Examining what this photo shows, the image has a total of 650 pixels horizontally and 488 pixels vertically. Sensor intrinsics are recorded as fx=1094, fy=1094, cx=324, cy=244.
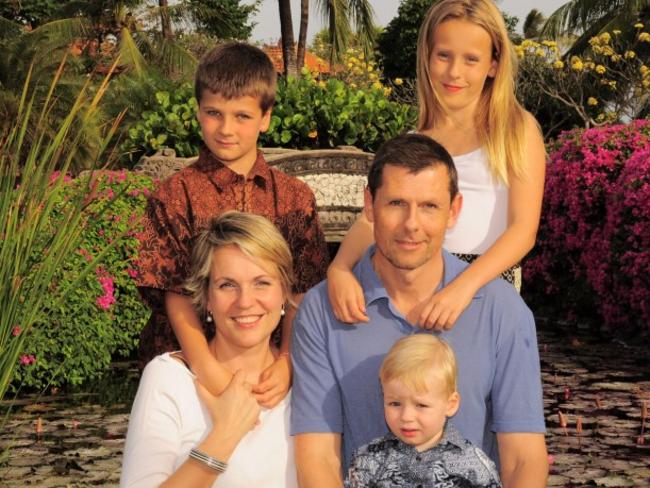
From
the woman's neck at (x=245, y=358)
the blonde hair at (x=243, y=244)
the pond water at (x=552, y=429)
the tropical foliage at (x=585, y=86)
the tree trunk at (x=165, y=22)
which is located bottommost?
the pond water at (x=552, y=429)

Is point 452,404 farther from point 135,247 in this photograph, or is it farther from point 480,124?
point 135,247

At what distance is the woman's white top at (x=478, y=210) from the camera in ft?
13.8

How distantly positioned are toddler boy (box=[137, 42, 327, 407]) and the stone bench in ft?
25.1

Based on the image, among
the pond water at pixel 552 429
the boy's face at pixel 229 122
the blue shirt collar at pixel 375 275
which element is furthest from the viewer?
the pond water at pixel 552 429

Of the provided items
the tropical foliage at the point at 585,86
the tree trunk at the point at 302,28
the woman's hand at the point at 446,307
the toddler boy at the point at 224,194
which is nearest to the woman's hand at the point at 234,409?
the toddler boy at the point at 224,194

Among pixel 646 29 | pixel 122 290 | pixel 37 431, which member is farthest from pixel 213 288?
pixel 646 29

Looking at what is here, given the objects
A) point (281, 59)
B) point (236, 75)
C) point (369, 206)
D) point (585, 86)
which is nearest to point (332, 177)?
point (236, 75)

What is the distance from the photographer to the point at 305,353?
3330 mm

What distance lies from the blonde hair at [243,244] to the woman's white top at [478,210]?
3.50ft

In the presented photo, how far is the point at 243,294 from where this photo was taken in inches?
127

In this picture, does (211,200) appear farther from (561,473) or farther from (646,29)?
(646,29)

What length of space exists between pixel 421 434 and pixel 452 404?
133 mm

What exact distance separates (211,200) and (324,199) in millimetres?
8181

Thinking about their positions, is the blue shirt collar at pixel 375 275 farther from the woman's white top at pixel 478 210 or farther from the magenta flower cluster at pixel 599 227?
the magenta flower cluster at pixel 599 227
